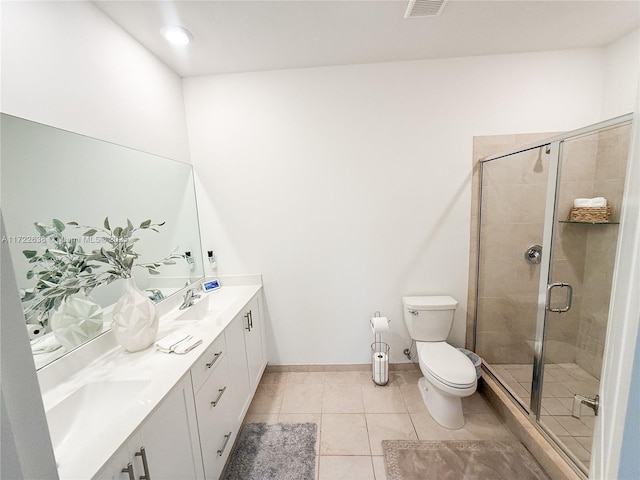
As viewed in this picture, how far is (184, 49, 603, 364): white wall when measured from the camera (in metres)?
2.00

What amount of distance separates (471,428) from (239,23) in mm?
2984

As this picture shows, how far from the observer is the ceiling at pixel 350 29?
145 cm

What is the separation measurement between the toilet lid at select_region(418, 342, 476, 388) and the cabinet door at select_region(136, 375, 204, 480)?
1.48 meters

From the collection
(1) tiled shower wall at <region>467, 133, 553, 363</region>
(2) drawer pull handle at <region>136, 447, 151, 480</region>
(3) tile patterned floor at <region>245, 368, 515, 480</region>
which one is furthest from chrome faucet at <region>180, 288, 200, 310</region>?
(1) tiled shower wall at <region>467, 133, 553, 363</region>

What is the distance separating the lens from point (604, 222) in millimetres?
1837

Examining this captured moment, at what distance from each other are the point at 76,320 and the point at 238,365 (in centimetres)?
90

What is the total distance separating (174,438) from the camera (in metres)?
1.03

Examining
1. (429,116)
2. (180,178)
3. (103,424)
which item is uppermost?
(429,116)

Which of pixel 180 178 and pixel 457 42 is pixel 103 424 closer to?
pixel 180 178

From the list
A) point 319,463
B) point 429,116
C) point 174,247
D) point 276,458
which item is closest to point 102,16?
point 174,247

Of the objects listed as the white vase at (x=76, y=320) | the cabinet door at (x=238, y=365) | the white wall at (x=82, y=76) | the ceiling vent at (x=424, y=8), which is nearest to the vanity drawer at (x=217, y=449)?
the cabinet door at (x=238, y=365)

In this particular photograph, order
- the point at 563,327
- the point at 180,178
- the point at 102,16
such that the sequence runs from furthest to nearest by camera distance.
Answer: the point at 180,178, the point at 563,327, the point at 102,16

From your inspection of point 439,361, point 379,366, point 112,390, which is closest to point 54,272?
point 112,390

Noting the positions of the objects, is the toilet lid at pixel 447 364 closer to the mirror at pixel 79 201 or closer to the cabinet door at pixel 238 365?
the cabinet door at pixel 238 365
